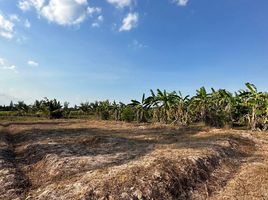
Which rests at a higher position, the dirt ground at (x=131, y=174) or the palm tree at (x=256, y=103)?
the palm tree at (x=256, y=103)

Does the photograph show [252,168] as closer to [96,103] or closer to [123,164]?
[123,164]

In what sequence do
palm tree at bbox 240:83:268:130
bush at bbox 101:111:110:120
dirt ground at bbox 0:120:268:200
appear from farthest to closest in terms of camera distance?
bush at bbox 101:111:110:120 < palm tree at bbox 240:83:268:130 < dirt ground at bbox 0:120:268:200

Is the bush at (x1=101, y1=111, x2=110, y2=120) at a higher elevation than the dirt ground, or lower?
higher

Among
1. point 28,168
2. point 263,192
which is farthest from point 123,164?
point 263,192

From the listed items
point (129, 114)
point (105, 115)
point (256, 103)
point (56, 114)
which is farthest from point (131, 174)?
point (105, 115)

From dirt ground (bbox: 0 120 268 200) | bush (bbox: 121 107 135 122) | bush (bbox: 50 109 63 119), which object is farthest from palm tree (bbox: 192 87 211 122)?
bush (bbox: 50 109 63 119)

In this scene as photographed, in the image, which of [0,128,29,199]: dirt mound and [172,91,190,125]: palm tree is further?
[172,91,190,125]: palm tree

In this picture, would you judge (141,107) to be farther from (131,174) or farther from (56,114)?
(131,174)

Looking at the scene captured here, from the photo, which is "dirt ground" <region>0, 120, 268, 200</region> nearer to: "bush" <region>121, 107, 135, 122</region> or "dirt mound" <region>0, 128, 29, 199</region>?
"dirt mound" <region>0, 128, 29, 199</region>

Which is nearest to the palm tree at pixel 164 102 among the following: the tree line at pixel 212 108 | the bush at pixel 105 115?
the tree line at pixel 212 108

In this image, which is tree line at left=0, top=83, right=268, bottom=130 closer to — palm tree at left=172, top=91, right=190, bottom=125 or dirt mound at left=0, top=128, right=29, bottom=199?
palm tree at left=172, top=91, right=190, bottom=125

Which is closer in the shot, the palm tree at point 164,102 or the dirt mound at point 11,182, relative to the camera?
the dirt mound at point 11,182

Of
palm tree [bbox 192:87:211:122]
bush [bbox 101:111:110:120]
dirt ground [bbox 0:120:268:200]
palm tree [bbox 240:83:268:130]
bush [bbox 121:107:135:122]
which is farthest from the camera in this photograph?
bush [bbox 101:111:110:120]

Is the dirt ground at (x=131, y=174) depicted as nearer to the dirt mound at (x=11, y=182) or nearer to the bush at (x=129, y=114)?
the dirt mound at (x=11, y=182)
